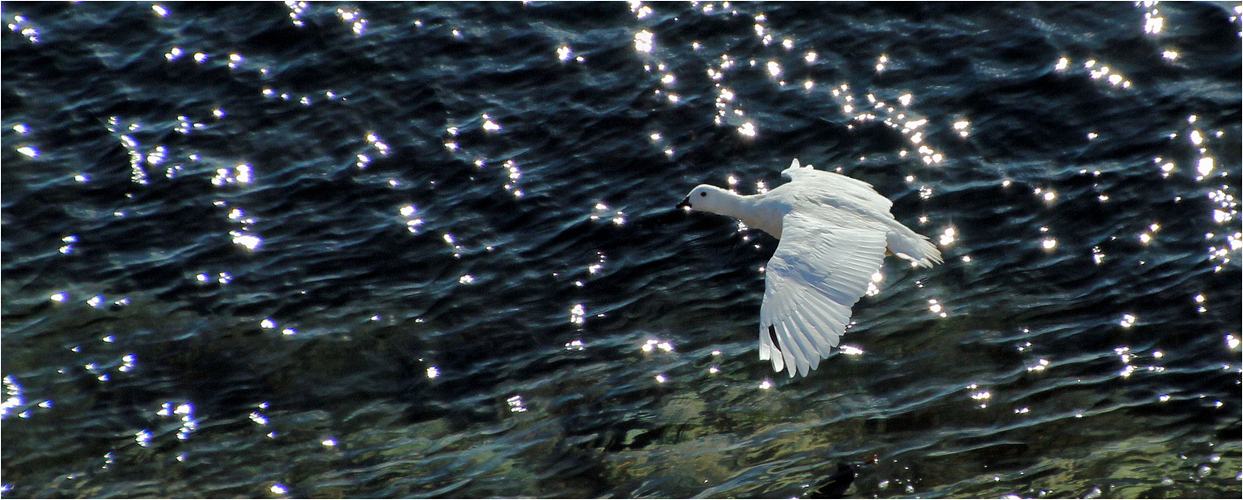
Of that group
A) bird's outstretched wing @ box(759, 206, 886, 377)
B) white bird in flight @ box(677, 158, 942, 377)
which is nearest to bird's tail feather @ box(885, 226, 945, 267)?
white bird in flight @ box(677, 158, 942, 377)

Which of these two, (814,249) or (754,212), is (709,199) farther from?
(814,249)

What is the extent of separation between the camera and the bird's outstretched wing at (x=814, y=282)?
6824 mm

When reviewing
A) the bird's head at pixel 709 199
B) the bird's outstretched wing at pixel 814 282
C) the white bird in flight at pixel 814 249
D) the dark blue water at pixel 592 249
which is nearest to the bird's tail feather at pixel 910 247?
the white bird in flight at pixel 814 249

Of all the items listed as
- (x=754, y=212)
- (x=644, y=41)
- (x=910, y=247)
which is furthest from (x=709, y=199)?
(x=644, y=41)

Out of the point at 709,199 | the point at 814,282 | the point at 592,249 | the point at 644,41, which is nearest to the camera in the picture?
the point at 814,282

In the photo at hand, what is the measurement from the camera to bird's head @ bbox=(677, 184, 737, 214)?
9.65m

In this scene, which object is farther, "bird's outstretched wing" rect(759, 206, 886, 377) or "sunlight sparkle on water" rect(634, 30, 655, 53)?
"sunlight sparkle on water" rect(634, 30, 655, 53)

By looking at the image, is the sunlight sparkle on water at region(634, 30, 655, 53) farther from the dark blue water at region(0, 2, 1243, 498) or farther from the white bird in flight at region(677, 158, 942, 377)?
the white bird in flight at region(677, 158, 942, 377)

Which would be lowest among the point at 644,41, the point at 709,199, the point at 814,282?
the point at 814,282

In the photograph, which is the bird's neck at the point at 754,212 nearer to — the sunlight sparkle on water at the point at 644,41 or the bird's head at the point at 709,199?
the bird's head at the point at 709,199

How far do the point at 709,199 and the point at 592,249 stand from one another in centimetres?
126

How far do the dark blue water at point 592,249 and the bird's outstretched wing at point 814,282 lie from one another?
979 millimetres

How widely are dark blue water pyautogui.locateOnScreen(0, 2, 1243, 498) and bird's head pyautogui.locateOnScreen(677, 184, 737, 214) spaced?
518 millimetres

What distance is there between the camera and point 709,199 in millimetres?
9719
